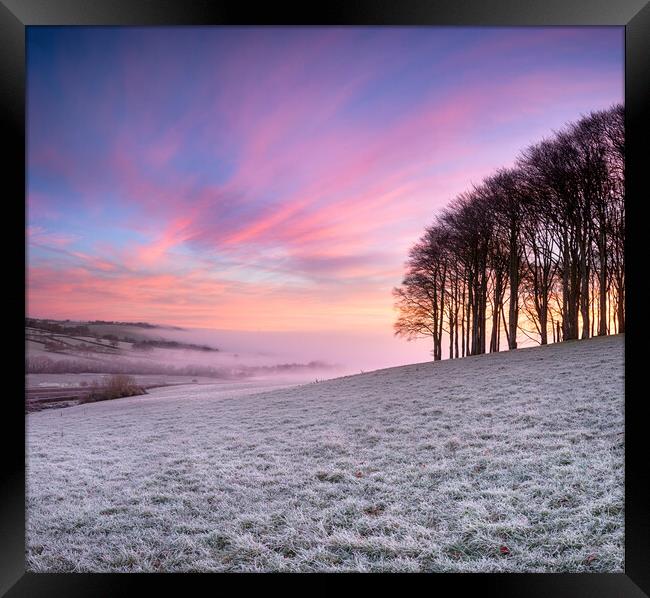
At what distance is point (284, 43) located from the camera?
3.36m

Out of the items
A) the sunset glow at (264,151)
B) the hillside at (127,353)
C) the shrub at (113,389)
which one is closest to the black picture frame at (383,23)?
the sunset glow at (264,151)

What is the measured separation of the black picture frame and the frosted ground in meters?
0.08

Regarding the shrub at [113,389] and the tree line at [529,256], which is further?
the shrub at [113,389]

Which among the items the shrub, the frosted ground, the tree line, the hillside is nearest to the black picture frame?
the frosted ground

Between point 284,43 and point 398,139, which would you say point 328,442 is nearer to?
point 398,139

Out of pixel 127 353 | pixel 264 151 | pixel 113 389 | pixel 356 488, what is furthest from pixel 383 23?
pixel 113 389

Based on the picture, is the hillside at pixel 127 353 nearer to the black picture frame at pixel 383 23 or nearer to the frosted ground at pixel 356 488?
the frosted ground at pixel 356 488

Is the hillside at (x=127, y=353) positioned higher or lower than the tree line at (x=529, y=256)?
lower

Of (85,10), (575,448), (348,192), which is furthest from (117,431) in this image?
(575,448)

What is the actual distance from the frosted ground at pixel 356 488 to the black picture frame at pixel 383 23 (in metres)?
0.08

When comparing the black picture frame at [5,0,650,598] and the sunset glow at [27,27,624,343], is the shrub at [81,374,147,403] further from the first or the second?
the black picture frame at [5,0,650,598]

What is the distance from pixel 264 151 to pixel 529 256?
5921 mm

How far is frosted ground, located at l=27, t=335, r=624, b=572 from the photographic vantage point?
221 centimetres

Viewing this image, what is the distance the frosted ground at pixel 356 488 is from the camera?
2213 millimetres
